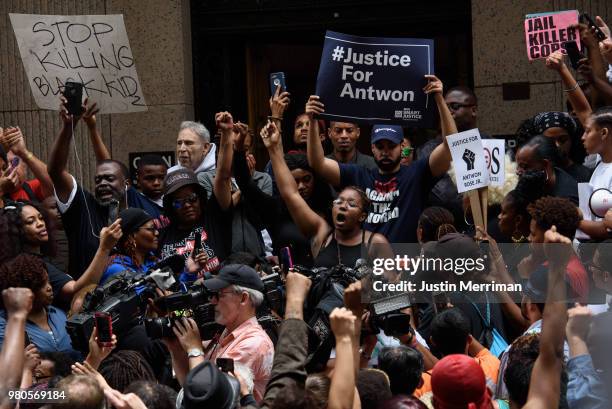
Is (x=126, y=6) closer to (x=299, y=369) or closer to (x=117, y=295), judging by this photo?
(x=117, y=295)

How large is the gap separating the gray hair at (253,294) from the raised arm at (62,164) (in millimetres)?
2261

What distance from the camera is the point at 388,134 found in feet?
26.8

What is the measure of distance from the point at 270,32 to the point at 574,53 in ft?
13.3

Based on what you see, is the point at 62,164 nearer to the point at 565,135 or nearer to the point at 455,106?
the point at 455,106

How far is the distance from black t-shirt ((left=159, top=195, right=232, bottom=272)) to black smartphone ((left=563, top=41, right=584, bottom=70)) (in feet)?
8.24

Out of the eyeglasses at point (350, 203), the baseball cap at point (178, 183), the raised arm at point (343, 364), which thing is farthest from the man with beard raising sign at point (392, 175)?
the raised arm at point (343, 364)

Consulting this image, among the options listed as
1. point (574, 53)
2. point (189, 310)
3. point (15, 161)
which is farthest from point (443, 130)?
point (15, 161)

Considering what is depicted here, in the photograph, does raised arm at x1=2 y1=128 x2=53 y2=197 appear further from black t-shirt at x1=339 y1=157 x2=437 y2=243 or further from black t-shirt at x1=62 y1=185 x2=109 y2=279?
black t-shirt at x1=339 y1=157 x2=437 y2=243

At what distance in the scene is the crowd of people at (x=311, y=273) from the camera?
16.7 feet

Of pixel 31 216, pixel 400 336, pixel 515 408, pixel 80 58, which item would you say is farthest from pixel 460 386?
pixel 80 58

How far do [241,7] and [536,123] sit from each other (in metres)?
4.09

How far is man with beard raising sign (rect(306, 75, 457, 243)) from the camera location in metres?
7.95

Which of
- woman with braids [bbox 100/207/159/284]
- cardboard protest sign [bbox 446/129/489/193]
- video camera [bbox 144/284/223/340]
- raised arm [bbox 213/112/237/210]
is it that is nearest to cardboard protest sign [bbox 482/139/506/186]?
cardboard protest sign [bbox 446/129/489/193]

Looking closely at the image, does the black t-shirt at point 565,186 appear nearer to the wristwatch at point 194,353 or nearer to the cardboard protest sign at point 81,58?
the wristwatch at point 194,353
